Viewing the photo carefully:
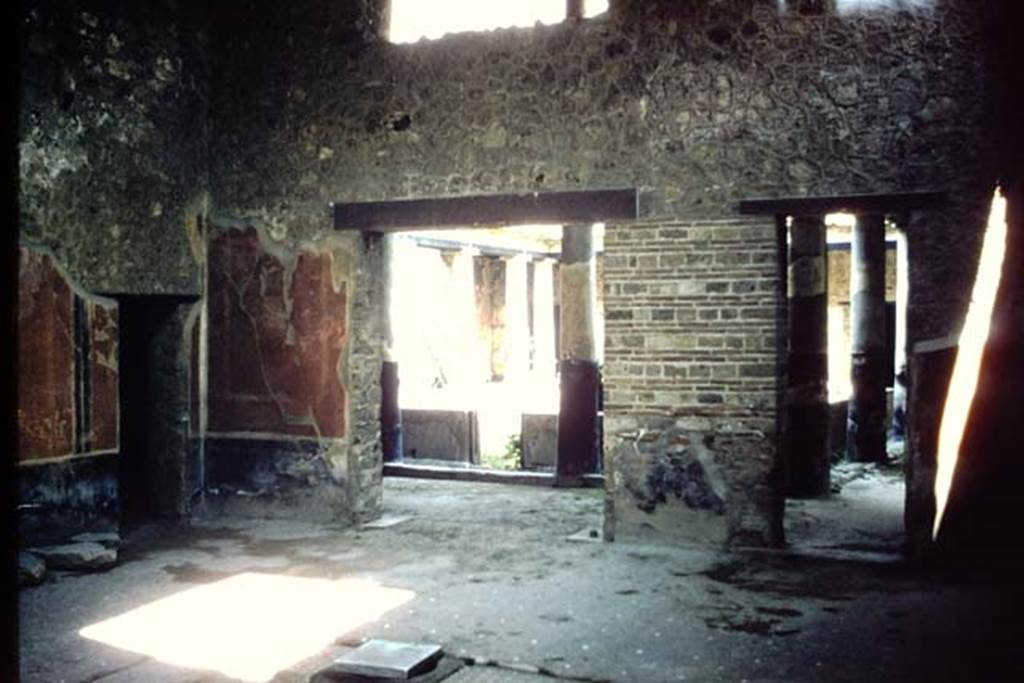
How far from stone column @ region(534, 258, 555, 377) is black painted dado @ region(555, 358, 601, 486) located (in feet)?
54.0

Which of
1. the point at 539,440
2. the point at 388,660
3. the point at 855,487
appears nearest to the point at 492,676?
the point at 388,660

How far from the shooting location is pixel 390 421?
11.4m

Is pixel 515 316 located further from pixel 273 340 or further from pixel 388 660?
pixel 388 660

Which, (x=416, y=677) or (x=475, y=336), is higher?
(x=475, y=336)

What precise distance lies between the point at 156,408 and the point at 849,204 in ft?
19.4

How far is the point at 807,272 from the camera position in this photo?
959 cm

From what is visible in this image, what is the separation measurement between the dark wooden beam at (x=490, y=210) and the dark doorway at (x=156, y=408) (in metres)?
1.77

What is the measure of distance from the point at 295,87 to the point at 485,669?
212 inches

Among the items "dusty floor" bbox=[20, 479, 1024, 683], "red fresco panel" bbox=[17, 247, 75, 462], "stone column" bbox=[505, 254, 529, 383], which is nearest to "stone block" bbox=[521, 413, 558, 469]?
"dusty floor" bbox=[20, 479, 1024, 683]

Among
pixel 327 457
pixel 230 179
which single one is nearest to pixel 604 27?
pixel 230 179

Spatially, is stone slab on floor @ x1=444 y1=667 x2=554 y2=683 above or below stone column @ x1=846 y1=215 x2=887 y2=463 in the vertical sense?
below

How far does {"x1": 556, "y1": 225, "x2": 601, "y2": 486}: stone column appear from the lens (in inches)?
391

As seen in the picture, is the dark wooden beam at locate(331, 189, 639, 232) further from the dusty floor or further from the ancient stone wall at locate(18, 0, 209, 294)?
the dusty floor

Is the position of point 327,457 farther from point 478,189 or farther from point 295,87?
point 295,87
